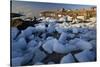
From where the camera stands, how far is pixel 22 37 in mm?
1868

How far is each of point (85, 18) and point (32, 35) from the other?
642 millimetres

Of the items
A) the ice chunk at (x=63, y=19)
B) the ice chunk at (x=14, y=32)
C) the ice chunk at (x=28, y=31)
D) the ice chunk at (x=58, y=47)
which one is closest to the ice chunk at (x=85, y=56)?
the ice chunk at (x=58, y=47)

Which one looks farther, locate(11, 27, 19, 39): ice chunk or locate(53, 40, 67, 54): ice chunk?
locate(53, 40, 67, 54): ice chunk

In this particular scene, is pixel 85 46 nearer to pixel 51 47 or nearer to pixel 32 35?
pixel 51 47

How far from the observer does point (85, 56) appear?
2.07m

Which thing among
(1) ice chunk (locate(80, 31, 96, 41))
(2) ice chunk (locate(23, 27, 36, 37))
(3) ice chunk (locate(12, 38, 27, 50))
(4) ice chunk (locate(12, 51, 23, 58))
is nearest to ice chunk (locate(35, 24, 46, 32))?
(2) ice chunk (locate(23, 27, 36, 37))

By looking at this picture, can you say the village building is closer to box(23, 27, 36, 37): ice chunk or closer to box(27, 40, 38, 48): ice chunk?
box(23, 27, 36, 37): ice chunk

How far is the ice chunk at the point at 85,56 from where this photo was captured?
2.05m

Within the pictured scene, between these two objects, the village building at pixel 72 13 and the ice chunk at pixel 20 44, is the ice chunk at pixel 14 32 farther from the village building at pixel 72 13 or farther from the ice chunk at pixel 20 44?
the village building at pixel 72 13

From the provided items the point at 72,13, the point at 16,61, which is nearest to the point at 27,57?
the point at 16,61

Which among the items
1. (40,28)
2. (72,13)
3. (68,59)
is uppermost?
(72,13)

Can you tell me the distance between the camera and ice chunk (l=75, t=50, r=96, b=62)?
6.72 ft

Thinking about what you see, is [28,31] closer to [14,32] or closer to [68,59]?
[14,32]
